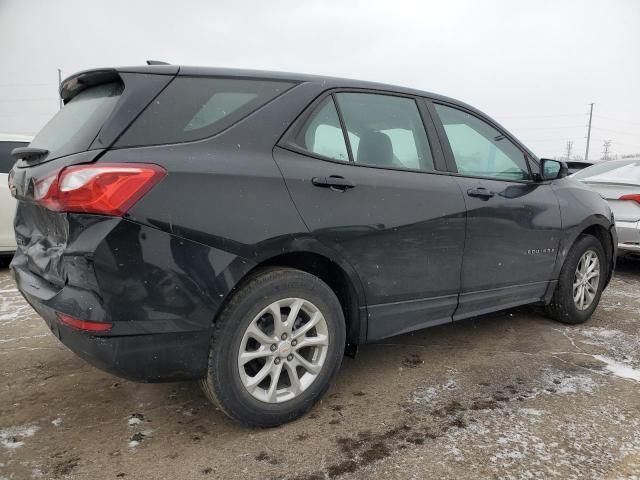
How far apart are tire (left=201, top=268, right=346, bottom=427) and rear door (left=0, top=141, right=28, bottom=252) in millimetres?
4288

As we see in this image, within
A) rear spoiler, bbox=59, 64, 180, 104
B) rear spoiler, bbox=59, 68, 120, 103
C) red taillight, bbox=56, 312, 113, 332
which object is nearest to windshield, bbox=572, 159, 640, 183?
rear spoiler, bbox=59, 64, 180, 104

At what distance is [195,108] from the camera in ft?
6.84

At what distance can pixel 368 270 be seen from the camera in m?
2.42

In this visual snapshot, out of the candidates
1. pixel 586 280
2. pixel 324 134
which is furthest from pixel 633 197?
pixel 324 134

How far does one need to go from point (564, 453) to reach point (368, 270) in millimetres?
1175

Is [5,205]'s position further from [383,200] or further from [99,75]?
[383,200]

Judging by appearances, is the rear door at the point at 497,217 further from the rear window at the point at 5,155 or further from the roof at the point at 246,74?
A: the rear window at the point at 5,155

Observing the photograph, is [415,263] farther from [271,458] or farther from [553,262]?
[553,262]

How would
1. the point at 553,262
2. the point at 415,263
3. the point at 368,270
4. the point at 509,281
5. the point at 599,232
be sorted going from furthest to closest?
the point at 599,232 < the point at 553,262 < the point at 509,281 < the point at 415,263 < the point at 368,270

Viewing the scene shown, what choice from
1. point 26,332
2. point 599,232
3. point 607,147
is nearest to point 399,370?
point 599,232

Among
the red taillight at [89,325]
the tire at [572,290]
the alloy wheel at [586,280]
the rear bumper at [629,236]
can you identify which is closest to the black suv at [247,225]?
the red taillight at [89,325]

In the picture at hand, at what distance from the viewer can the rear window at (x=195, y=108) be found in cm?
196

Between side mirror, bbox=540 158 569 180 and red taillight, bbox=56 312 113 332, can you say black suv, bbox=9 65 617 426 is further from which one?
side mirror, bbox=540 158 569 180

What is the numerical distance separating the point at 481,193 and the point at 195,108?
179cm
